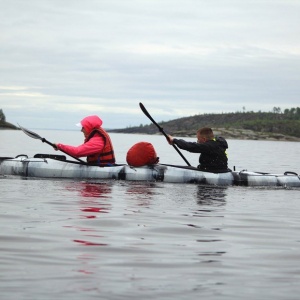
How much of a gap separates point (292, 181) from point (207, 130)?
2.49 m

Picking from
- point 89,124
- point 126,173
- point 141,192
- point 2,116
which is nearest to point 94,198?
point 141,192

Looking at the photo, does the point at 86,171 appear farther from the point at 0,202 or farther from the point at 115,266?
the point at 115,266

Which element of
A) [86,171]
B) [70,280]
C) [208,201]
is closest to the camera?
[70,280]

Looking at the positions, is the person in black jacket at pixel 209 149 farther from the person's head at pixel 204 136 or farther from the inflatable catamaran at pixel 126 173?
the inflatable catamaran at pixel 126 173

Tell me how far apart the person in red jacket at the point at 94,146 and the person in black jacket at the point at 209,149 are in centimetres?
158

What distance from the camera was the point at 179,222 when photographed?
31.0 ft

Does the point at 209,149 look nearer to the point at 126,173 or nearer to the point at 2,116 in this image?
the point at 126,173

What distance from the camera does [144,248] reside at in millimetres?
7184

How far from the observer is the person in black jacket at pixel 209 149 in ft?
54.0

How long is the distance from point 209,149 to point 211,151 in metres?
0.11

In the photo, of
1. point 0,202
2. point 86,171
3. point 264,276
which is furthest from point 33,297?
point 86,171

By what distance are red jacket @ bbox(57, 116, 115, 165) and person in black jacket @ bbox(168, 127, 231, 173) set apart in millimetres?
1635

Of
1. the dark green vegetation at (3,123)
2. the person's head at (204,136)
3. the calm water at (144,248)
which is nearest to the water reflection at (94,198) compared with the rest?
the calm water at (144,248)

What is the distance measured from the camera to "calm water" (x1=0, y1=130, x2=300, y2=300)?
18.1 feet
